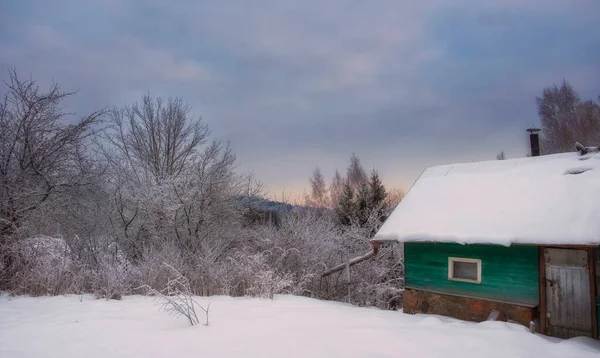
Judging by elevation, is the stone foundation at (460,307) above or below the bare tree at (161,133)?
below

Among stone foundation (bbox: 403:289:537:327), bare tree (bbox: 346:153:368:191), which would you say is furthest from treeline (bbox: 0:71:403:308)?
bare tree (bbox: 346:153:368:191)

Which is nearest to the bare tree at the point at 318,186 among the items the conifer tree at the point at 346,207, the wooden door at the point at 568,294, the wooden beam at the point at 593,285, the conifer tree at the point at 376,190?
the conifer tree at the point at 346,207

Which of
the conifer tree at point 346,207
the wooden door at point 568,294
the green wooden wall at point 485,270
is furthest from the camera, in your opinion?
the conifer tree at point 346,207

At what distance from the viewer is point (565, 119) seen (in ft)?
113

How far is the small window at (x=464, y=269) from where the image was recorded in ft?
28.6

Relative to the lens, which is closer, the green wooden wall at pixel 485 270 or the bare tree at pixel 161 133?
the green wooden wall at pixel 485 270

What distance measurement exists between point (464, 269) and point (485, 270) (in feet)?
1.86

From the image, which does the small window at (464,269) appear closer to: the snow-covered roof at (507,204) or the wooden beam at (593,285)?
the snow-covered roof at (507,204)

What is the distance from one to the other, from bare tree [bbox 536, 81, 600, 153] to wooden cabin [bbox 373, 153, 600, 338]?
26.6 meters

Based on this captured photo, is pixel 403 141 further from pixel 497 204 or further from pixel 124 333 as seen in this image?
pixel 124 333

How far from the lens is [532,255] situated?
25.9 feet

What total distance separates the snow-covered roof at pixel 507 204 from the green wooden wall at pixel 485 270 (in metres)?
0.54

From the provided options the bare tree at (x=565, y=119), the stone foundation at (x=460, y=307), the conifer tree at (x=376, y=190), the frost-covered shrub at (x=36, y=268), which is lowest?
the stone foundation at (x=460, y=307)

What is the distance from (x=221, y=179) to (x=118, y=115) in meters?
12.1
